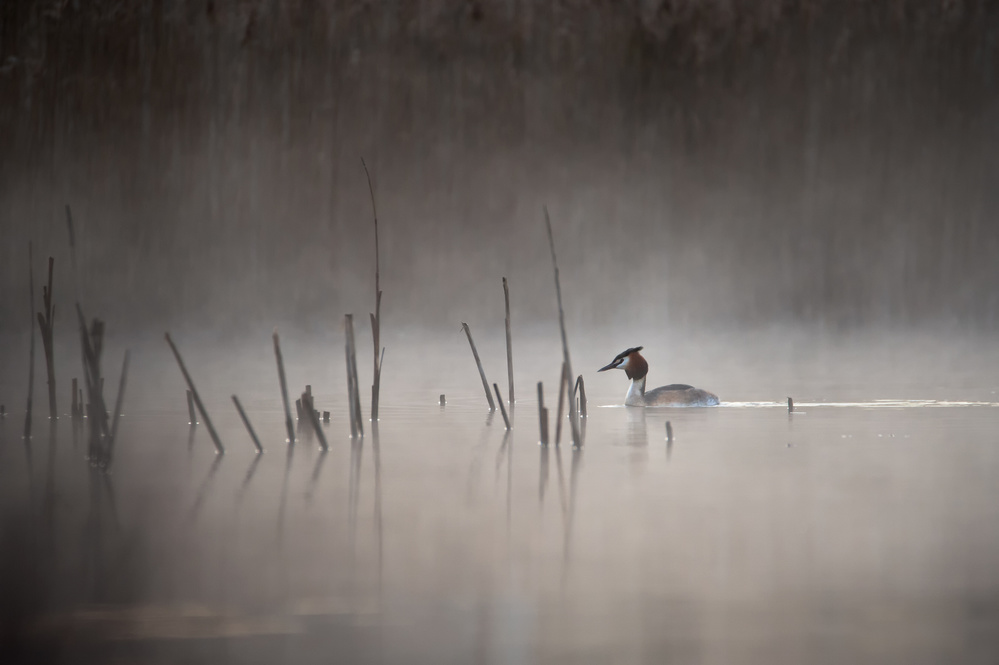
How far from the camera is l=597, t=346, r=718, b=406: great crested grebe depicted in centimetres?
1188

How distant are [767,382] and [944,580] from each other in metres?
11.7

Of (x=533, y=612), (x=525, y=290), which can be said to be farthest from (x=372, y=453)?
(x=525, y=290)

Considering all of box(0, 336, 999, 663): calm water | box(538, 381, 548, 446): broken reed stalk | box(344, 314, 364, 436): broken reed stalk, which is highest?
box(344, 314, 364, 436): broken reed stalk

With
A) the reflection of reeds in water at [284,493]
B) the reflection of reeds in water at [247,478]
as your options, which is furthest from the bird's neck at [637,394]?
the reflection of reeds in water at [247,478]

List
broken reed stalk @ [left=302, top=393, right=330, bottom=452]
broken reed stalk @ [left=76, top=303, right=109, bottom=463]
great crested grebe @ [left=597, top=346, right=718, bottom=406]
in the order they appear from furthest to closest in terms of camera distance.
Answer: great crested grebe @ [left=597, top=346, right=718, bottom=406]
broken reed stalk @ [left=302, top=393, right=330, bottom=452]
broken reed stalk @ [left=76, top=303, right=109, bottom=463]

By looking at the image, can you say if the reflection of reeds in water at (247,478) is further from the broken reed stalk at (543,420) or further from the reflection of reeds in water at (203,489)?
the broken reed stalk at (543,420)

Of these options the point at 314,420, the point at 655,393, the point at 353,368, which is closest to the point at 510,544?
the point at 314,420

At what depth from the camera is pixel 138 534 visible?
5703 millimetres

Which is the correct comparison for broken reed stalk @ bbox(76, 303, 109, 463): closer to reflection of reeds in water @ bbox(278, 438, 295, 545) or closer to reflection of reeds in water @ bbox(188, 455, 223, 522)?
reflection of reeds in water @ bbox(188, 455, 223, 522)

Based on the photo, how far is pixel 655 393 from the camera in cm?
1206

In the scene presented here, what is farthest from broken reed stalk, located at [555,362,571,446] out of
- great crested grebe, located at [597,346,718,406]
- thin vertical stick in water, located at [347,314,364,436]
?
great crested grebe, located at [597,346,718,406]

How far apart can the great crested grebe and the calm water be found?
1436 millimetres

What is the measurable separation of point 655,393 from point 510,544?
6758 millimetres

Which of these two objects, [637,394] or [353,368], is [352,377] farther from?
[637,394]
